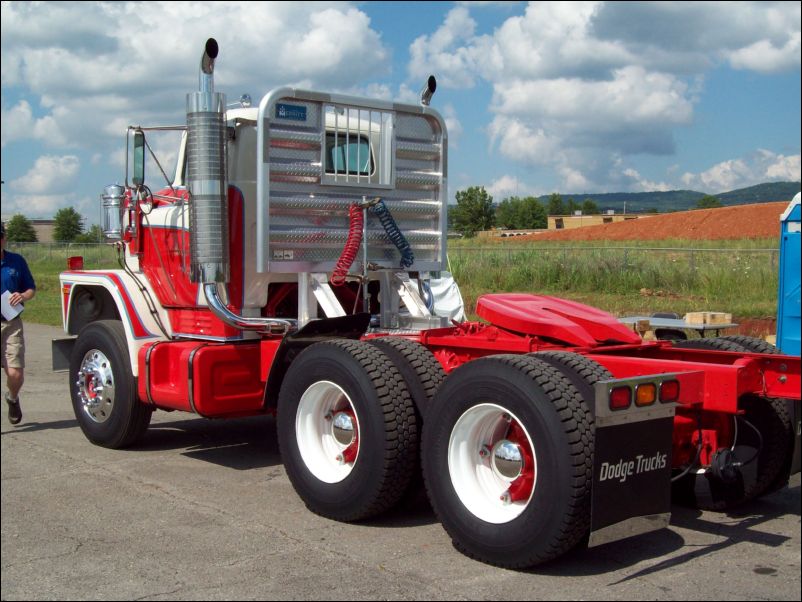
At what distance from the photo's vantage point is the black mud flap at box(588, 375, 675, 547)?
15.4 feet

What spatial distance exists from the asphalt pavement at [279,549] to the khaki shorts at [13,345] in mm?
1358

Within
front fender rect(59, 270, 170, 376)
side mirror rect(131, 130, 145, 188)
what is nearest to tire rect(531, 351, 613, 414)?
front fender rect(59, 270, 170, 376)

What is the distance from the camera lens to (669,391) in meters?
4.98

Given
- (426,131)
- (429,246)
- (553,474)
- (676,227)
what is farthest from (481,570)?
(676,227)

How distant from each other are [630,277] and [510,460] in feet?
56.5

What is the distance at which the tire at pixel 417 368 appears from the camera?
233 inches

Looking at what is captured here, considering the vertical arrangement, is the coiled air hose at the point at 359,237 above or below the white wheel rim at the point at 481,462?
above

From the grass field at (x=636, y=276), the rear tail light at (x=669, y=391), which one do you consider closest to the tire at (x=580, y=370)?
the rear tail light at (x=669, y=391)

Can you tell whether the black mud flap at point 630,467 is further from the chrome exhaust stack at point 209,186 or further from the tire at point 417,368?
the chrome exhaust stack at point 209,186

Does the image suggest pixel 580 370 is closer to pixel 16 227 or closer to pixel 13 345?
pixel 13 345

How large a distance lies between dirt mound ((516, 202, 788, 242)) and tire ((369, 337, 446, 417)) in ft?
123

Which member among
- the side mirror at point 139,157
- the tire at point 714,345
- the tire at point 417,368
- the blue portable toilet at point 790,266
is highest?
the side mirror at point 139,157

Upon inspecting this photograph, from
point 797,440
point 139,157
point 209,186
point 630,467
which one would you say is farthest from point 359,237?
point 797,440

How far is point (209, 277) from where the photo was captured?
727 cm
